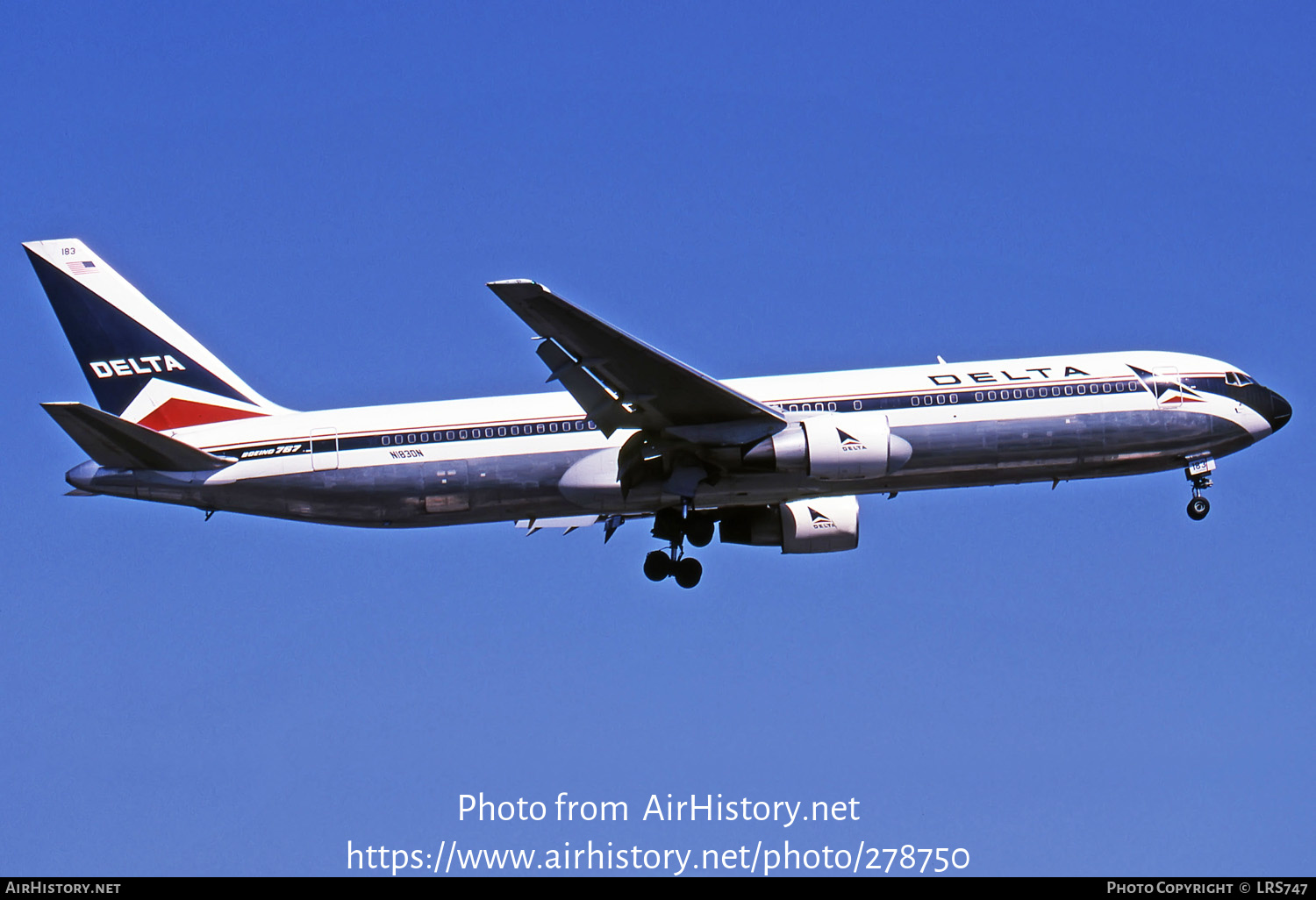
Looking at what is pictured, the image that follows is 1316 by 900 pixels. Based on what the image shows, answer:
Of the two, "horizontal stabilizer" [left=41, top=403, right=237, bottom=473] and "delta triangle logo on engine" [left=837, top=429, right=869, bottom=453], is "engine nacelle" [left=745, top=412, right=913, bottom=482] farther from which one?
"horizontal stabilizer" [left=41, top=403, right=237, bottom=473]

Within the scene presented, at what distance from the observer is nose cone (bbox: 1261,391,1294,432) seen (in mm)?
40562

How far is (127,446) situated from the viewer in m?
36.9

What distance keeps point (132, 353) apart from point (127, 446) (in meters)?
4.18

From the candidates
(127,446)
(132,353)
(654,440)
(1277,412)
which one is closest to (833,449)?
(654,440)

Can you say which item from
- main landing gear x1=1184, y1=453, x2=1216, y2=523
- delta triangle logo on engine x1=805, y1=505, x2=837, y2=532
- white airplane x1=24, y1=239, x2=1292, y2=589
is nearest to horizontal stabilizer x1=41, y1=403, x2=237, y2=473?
white airplane x1=24, y1=239, x2=1292, y2=589

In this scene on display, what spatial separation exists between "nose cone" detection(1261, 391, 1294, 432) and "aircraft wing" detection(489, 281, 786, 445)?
42.9 ft

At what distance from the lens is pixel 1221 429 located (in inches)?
1565

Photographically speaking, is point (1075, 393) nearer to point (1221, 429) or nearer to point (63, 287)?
point (1221, 429)

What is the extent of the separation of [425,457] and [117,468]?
7083mm

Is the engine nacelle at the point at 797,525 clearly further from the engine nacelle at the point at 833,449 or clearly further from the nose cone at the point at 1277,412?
the nose cone at the point at 1277,412

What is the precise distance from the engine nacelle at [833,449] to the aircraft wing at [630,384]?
1.40 ft

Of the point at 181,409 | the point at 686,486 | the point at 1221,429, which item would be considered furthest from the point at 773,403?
the point at 181,409

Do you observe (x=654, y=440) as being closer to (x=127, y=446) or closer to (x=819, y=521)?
(x=819, y=521)

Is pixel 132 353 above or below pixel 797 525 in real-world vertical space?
above
